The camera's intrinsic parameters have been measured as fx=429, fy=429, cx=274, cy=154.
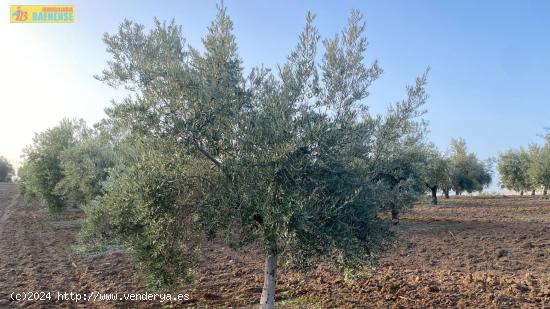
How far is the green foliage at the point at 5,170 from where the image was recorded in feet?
462

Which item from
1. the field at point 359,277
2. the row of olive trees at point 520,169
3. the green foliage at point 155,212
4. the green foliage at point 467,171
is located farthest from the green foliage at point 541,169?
the green foliage at point 155,212

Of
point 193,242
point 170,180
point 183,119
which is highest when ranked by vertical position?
point 183,119

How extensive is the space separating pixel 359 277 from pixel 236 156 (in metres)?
4.07

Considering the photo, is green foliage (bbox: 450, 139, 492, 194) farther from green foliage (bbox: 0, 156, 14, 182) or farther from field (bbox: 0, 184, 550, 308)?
green foliage (bbox: 0, 156, 14, 182)

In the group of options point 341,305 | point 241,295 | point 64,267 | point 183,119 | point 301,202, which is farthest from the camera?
point 64,267

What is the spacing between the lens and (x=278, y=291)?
40.1 ft

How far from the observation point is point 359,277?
921 cm

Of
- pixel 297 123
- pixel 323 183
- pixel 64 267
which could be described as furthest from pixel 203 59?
pixel 64 267

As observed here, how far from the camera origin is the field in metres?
10.8

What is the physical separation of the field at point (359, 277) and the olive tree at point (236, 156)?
4.71 feet

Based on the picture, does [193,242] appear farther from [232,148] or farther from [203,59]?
[203,59]

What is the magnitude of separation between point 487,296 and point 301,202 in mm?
6772

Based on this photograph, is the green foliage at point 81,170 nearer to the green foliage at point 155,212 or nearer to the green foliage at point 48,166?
the green foliage at point 48,166

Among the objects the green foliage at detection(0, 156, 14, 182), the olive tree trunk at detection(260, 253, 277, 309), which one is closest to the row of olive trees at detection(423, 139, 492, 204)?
the olive tree trunk at detection(260, 253, 277, 309)
